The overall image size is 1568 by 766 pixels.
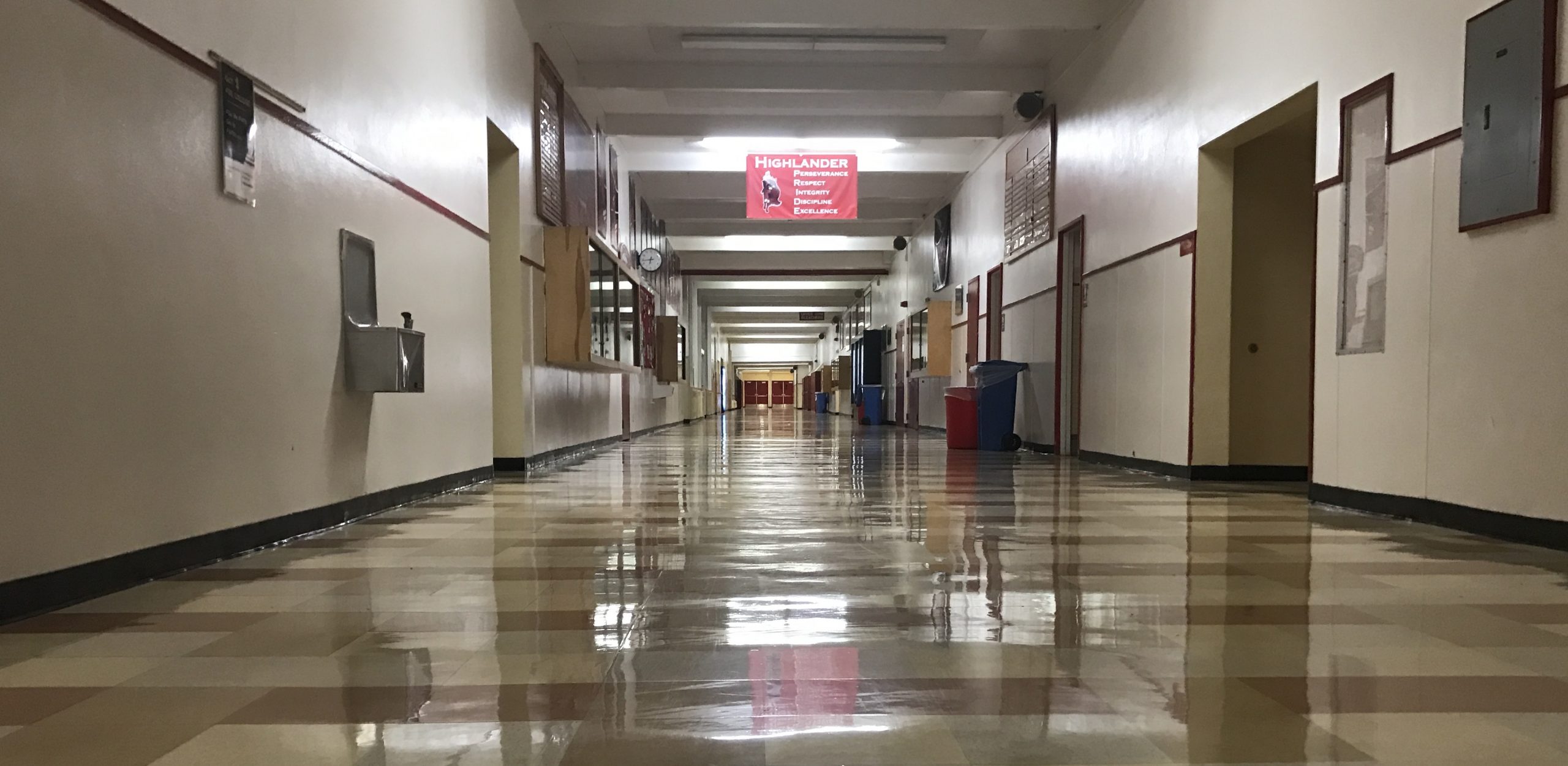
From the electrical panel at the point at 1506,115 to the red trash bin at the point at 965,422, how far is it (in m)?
5.78

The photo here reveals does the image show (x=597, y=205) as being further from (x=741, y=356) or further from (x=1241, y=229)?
(x=741, y=356)

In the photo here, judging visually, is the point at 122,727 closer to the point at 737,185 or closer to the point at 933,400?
the point at 737,185

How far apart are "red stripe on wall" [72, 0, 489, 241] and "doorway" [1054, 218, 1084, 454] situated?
5.72m

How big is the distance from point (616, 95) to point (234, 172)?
269 inches

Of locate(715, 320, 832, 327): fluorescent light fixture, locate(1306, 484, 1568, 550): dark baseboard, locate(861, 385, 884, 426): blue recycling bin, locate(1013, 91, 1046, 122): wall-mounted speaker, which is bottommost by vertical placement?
locate(861, 385, 884, 426): blue recycling bin

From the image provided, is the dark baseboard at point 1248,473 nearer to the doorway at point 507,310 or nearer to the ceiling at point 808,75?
the ceiling at point 808,75

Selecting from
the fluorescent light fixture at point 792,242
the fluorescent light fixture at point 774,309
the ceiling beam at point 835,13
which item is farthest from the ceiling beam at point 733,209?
the fluorescent light fixture at point 774,309

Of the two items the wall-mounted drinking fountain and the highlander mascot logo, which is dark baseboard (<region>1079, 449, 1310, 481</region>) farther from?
the highlander mascot logo

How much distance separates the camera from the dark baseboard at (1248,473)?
597 centimetres

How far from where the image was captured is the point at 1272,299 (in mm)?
6270

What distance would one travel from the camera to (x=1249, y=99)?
17.4ft

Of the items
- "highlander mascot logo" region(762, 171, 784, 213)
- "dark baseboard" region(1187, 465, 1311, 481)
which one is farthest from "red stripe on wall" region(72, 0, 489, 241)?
"highlander mascot logo" region(762, 171, 784, 213)

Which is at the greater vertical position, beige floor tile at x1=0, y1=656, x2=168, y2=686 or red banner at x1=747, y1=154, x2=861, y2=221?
red banner at x1=747, y1=154, x2=861, y2=221

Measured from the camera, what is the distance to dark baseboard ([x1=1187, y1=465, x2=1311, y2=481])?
597 centimetres
